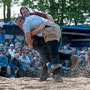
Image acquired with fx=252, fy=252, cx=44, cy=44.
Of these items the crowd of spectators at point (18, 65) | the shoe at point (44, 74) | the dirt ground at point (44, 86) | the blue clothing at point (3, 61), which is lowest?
the crowd of spectators at point (18, 65)

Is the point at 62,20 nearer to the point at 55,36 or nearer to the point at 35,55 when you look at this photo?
the point at 35,55

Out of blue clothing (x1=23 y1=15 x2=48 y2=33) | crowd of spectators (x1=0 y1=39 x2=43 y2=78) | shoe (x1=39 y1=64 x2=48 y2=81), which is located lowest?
crowd of spectators (x1=0 y1=39 x2=43 y2=78)

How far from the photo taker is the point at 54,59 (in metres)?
5.37

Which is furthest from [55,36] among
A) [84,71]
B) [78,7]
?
[78,7]

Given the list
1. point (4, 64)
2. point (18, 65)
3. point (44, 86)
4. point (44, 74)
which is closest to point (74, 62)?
point (44, 74)

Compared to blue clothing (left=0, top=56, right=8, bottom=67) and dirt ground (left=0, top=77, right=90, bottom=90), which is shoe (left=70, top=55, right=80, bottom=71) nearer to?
dirt ground (left=0, top=77, right=90, bottom=90)

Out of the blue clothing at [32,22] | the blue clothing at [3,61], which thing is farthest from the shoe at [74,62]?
the blue clothing at [3,61]

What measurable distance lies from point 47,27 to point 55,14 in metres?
19.0

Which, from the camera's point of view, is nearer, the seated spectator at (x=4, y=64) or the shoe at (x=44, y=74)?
the shoe at (x=44, y=74)

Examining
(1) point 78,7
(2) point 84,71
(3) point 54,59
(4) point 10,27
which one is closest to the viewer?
(3) point 54,59

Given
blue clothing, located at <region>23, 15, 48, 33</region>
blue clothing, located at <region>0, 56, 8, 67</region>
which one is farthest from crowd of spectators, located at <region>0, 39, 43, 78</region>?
blue clothing, located at <region>23, 15, 48, 33</region>

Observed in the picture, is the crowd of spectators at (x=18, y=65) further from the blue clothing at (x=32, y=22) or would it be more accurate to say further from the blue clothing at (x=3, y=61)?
the blue clothing at (x=32, y=22)

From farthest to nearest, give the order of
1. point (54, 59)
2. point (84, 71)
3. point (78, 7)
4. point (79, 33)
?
1. point (78, 7)
2. point (79, 33)
3. point (84, 71)
4. point (54, 59)

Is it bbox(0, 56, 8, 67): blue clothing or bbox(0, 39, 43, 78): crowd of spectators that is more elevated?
bbox(0, 56, 8, 67): blue clothing
